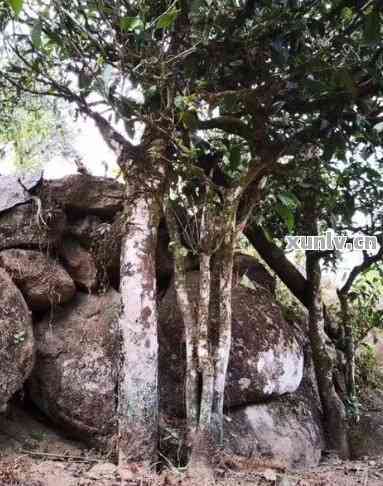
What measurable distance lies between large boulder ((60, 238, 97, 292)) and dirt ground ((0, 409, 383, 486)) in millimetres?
1271

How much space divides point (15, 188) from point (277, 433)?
10.8 ft

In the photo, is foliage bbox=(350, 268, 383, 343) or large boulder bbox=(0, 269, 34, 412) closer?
large boulder bbox=(0, 269, 34, 412)

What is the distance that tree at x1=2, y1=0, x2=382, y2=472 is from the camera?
8.96ft

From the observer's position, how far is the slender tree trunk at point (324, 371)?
466cm

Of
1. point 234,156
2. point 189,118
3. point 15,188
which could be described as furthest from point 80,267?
point 189,118

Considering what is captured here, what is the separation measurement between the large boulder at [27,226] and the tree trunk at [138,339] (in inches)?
38.0

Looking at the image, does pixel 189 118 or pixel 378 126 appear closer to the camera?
pixel 189 118

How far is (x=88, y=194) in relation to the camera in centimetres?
451

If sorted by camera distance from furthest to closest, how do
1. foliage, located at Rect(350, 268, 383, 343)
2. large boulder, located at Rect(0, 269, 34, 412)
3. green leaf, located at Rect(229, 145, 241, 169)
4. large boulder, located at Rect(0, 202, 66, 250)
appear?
1. foliage, located at Rect(350, 268, 383, 343)
2. large boulder, located at Rect(0, 202, 66, 250)
3. green leaf, located at Rect(229, 145, 241, 169)
4. large boulder, located at Rect(0, 269, 34, 412)

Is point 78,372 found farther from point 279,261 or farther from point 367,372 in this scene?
point 367,372

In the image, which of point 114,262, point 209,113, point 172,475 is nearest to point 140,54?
point 209,113

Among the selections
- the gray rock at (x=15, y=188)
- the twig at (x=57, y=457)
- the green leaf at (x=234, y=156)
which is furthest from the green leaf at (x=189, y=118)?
the twig at (x=57, y=457)

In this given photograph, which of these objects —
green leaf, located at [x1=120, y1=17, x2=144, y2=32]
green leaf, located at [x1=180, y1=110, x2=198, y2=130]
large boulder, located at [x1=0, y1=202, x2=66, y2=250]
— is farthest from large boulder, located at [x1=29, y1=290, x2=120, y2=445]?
green leaf, located at [x1=120, y1=17, x2=144, y2=32]

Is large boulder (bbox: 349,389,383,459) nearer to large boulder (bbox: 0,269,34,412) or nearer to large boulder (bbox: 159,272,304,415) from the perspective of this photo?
large boulder (bbox: 159,272,304,415)
